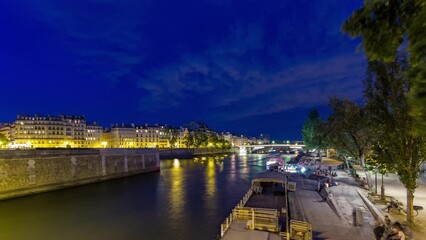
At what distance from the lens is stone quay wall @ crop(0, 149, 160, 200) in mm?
36250

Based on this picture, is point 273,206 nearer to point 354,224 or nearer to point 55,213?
point 354,224

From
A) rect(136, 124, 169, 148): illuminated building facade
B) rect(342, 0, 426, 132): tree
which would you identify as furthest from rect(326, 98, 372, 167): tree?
rect(136, 124, 169, 148): illuminated building facade

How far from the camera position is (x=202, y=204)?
108ft

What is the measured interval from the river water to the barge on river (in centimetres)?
381

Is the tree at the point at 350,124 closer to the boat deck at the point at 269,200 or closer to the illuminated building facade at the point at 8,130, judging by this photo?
the boat deck at the point at 269,200

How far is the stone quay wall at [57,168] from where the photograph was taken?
36250 millimetres

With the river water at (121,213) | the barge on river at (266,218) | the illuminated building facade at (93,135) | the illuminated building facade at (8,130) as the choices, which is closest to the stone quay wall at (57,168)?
the river water at (121,213)

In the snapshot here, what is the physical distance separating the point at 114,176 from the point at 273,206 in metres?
40.8

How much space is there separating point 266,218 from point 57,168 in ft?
124

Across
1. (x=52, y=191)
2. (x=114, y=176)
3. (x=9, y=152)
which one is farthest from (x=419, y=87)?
(x=114, y=176)

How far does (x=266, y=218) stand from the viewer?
1709cm

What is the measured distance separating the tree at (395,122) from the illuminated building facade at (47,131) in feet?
487

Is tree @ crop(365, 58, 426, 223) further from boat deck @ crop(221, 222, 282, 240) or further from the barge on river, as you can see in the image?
boat deck @ crop(221, 222, 282, 240)

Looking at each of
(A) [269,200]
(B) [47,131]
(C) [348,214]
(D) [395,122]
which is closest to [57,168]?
(A) [269,200]
